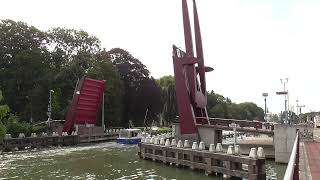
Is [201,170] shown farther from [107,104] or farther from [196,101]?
[107,104]

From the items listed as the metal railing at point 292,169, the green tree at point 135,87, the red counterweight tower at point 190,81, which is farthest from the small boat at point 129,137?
the metal railing at point 292,169

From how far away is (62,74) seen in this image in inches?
2827

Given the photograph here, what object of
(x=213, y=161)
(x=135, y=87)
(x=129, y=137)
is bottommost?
(x=213, y=161)

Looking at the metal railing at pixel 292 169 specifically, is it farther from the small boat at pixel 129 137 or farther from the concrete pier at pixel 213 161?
the small boat at pixel 129 137

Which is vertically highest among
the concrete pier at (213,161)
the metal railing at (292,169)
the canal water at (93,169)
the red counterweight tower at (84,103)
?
the red counterweight tower at (84,103)

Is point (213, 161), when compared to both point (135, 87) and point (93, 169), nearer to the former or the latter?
point (93, 169)

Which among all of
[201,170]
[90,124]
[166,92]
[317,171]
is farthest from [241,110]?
[317,171]

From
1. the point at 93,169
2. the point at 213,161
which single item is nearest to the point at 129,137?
the point at 93,169

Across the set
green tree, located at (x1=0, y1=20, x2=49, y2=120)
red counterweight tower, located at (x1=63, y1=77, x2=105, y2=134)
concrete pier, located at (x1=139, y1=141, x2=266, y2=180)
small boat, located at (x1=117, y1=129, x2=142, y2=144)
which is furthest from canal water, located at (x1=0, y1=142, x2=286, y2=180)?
green tree, located at (x1=0, y1=20, x2=49, y2=120)

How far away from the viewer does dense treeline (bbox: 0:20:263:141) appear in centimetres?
6906

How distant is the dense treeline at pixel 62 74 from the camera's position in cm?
6906

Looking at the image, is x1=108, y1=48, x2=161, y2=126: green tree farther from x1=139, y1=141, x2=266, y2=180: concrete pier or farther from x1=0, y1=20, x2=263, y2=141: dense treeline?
x1=139, y1=141, x2=266, y2=180: concrete pier

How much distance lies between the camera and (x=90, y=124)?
64875 mm

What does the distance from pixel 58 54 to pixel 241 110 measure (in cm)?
12803
